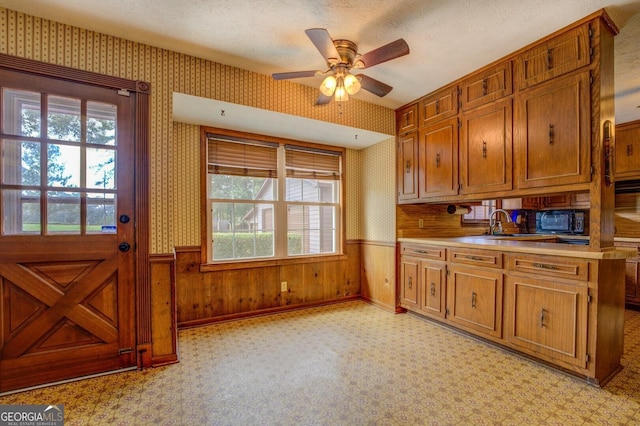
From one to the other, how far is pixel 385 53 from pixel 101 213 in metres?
2.44

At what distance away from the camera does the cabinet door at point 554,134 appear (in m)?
2.21

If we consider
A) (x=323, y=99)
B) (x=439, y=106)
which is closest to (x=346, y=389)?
(x=323, y=99)

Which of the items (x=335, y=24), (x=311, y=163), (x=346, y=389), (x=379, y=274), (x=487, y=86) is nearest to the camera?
(x=346, y=389)

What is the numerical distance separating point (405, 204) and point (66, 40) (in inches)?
141

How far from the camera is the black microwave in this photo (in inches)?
183

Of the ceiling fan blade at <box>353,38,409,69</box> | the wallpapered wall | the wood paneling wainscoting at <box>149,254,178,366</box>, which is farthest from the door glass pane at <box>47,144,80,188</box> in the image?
the ceiling fan blade at <box>353,38,409,69</box>

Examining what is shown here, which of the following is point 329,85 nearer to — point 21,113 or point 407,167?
point 407,167

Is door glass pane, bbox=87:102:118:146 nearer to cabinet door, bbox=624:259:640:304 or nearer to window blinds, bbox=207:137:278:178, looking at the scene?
window blinds, bbox=207:137:278:178

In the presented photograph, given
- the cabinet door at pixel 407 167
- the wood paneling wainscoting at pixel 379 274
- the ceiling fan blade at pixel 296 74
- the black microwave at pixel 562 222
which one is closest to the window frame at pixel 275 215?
the wood paneling wainscoting at pixel 379 274

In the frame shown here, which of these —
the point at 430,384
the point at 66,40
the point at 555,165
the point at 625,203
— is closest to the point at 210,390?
the point at 430,384

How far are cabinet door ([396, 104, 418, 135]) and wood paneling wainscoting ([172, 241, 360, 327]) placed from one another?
1739 millimetres

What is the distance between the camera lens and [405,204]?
383cm

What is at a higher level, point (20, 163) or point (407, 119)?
point (407, 119)

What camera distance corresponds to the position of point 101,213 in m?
2.33
